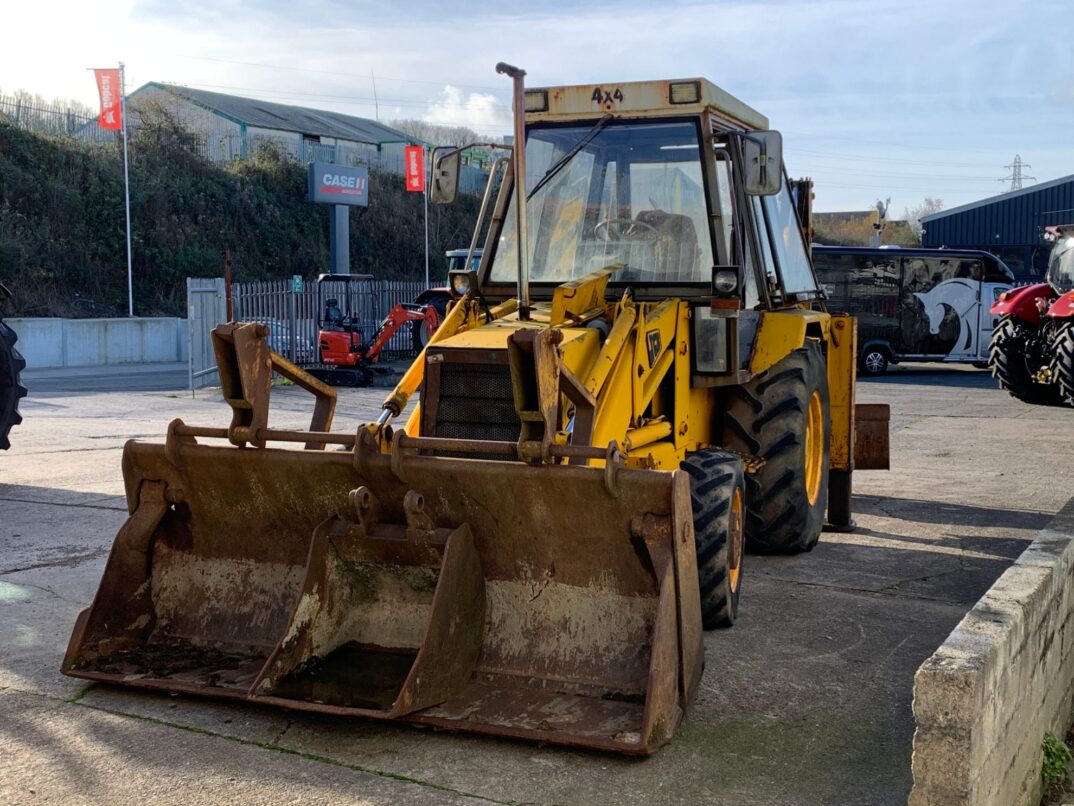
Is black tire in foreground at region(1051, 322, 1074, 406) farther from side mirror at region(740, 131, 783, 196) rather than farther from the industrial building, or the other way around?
the industrial building

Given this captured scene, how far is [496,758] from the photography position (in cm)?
432

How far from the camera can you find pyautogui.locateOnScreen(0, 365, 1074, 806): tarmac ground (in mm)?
4094

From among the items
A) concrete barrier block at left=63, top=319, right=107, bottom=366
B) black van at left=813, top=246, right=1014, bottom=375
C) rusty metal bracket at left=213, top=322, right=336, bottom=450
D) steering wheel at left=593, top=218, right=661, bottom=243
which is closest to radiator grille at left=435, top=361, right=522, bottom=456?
rusty metal bracket at left=213, top=322, right=336, bottom=450

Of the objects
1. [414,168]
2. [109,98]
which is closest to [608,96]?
[109,98]

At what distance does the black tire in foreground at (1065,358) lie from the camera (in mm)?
16469

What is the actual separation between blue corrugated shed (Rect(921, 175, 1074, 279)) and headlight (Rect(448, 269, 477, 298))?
3412 cm

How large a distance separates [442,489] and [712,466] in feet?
5.41

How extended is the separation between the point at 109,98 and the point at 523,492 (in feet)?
98.3

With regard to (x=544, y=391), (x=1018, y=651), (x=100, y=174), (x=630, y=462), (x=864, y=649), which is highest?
(x=100, y=174)

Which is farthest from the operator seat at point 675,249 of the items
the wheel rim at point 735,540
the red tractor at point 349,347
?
the red tractor at point 349,347

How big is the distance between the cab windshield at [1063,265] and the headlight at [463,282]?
1433cm

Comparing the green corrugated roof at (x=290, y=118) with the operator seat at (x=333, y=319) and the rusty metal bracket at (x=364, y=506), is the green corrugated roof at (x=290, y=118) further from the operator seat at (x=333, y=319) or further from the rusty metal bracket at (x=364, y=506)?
the rusty metal bracket at (x=364, y=506)

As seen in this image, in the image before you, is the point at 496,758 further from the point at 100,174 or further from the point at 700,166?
the point at 100,174

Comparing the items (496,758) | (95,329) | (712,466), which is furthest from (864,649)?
(95,329)
